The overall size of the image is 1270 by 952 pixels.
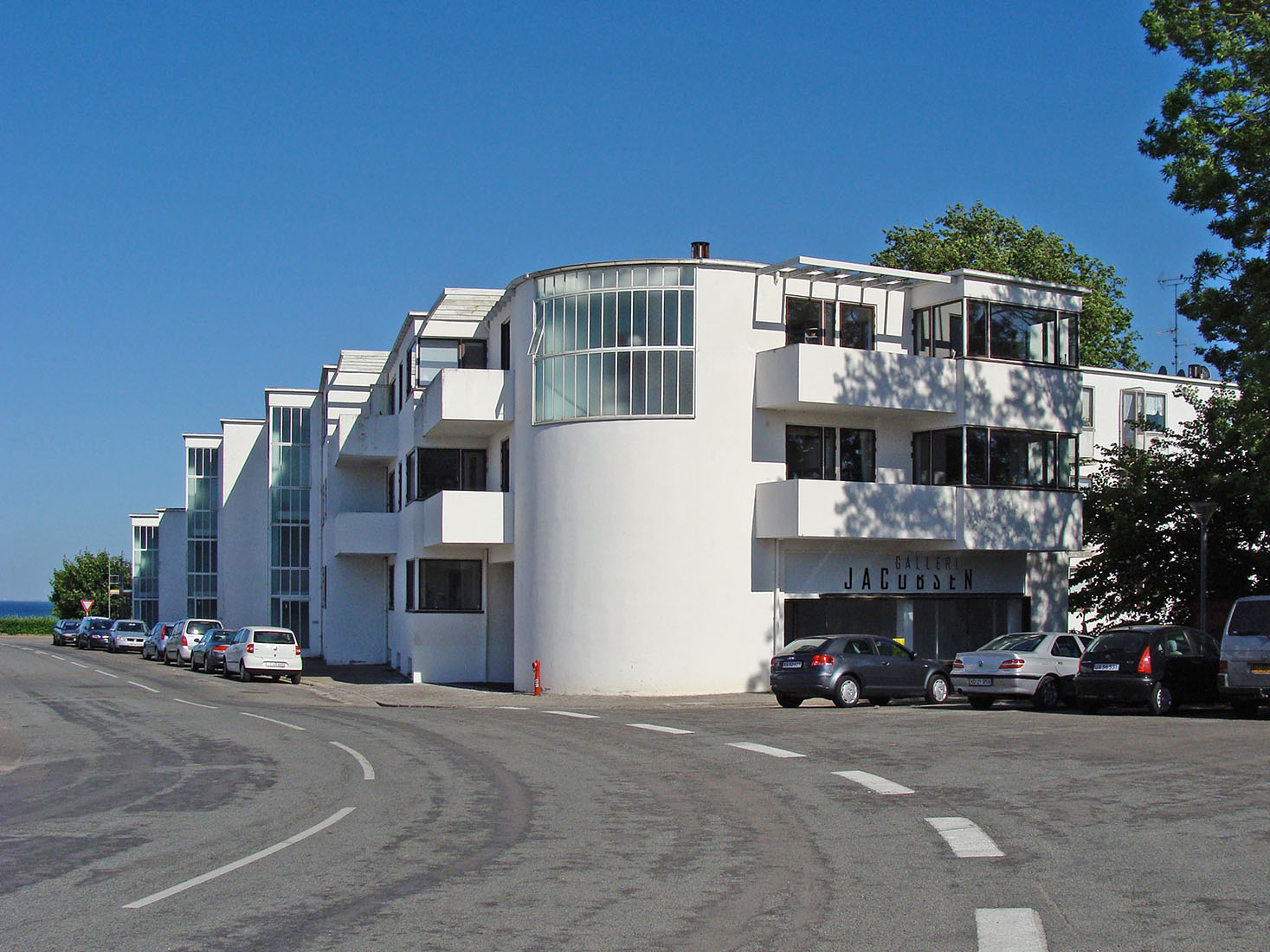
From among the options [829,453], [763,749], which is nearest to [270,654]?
[829,453]

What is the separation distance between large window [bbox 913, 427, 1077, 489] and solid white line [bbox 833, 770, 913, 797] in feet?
64.9

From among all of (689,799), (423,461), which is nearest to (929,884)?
(689,799)

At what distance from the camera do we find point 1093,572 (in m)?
35.2

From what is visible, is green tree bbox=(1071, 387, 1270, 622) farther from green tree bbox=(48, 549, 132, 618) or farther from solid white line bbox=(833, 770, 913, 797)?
green tree bbox=(48, 549, 132, 618)

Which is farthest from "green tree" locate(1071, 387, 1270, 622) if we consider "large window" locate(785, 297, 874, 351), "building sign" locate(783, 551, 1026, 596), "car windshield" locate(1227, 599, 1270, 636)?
"car windshield" locate(1227, 599, 1270, 636)

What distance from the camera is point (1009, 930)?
7.43 meters

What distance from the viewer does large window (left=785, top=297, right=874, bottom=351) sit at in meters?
33.3

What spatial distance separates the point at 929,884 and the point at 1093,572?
2817cm

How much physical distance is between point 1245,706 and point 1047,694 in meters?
3.39

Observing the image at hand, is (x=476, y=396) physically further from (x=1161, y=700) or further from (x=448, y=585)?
(x=1161, y=700)

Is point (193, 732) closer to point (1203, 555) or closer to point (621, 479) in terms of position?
point (621, 479)

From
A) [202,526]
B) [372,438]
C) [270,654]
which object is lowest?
[270,654]

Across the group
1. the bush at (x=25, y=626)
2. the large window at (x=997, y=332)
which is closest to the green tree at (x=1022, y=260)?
the large window at (x=997, y=332)

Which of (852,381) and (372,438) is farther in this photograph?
(372,438)
